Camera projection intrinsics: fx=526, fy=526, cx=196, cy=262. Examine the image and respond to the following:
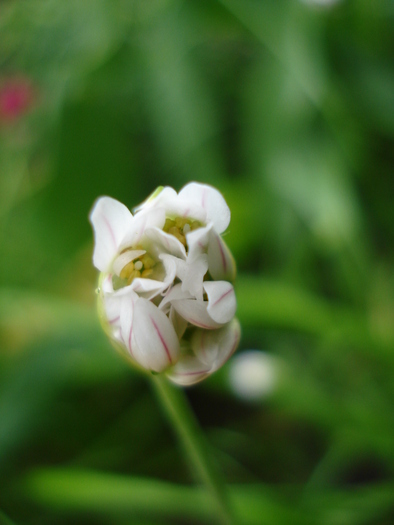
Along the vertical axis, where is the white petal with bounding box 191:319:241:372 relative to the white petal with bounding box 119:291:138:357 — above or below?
below

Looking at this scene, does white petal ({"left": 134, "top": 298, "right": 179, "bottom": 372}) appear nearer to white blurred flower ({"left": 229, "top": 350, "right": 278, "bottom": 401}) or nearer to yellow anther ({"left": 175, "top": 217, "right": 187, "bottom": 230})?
yellow anther ({"left": 175, "top": 217, "right": 187, "bottom": 230})

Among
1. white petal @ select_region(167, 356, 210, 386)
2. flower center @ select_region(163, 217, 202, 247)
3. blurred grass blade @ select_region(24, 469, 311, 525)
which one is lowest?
blurred grass blade @ select_region(24, 469, 311, 525)

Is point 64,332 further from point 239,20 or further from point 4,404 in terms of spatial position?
point 239,20

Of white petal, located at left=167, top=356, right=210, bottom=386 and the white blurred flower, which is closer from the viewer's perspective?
white petal, located at left=167, top=356, right=210, bottom=386

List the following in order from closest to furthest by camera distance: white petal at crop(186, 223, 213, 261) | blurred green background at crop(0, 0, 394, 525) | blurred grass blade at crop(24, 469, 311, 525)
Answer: white petal at crop(186, 223, 213, 261), blurred grass blade at crop(24, 469, 311, 525), blurred green background at crop(0, 0, 394, 525)

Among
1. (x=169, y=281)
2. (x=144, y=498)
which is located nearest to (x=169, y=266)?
(x=169, y=281)

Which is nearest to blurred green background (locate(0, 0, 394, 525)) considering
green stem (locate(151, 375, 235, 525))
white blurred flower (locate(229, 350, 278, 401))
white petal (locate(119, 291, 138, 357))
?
white blurred flower (locate(229, 350, 278, 401))

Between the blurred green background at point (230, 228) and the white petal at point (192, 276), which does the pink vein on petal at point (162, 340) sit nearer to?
the white petal at point (192, 276)

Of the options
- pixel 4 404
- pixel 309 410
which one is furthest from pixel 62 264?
pixel 309 410
